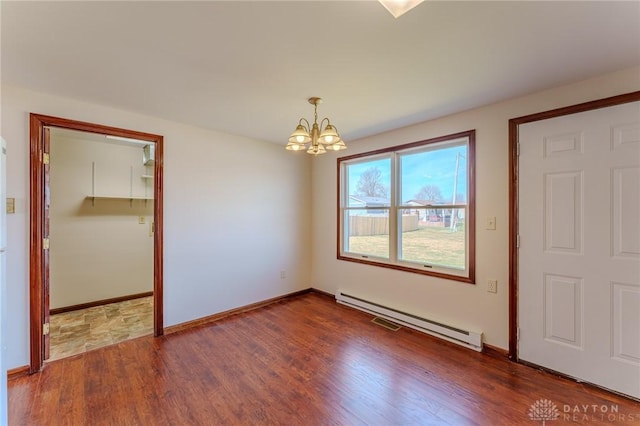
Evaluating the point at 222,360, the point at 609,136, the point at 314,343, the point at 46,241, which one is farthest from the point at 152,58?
the point at 609,136

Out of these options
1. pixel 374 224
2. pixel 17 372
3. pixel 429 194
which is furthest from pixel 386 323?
pixel 17 372

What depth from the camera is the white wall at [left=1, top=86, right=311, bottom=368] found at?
7.36ft

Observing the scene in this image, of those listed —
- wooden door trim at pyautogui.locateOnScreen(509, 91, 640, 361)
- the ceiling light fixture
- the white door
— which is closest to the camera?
the ceiling light fixture

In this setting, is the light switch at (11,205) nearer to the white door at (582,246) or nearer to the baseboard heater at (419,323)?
the baseboard heater at (419,323)

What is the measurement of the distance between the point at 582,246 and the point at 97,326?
5.00 m

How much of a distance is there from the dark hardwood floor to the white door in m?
0.27

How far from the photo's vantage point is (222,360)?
8.11 feet

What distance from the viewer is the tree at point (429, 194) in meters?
Result: 3.09

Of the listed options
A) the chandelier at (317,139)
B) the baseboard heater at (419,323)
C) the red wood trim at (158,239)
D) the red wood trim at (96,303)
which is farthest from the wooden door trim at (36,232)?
the baseboard heater at (419,323)

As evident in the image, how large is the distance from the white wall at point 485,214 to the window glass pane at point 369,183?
0.35m

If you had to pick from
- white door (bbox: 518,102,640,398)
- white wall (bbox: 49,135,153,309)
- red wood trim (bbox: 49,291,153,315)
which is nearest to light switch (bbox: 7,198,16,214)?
white wall (bbox: 49,135,153,309)

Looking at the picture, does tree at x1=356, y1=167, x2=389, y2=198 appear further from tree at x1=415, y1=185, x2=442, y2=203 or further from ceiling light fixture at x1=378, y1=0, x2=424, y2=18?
ceiling light fixture at x1=378, y1=0, x2=424, y2=18

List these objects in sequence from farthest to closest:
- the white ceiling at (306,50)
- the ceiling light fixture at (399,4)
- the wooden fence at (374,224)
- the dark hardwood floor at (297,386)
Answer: the wooden fence at (374,224), the dark hardwood floor at (297,386), the white ceiling at (306,50), the ceiling light fixture at (399,4)

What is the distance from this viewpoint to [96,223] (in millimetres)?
3881
